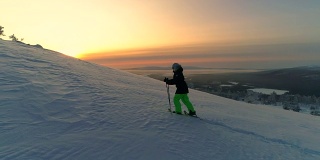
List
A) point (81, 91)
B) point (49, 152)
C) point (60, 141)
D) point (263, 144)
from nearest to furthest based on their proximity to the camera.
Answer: point (49, 152), point (60, 141), point (263, 144), point (81, 91)

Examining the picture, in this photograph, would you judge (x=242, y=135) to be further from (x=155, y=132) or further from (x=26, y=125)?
(x=26, y=125)

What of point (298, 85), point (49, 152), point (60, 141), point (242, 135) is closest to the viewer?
point (49, 152)

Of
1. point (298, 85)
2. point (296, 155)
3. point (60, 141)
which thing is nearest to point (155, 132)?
point (60, 141)

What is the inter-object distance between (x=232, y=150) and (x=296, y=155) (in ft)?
6.75

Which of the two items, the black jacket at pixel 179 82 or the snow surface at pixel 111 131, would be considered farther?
the black jacket at pixel 179 82

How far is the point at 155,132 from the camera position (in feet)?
26.4

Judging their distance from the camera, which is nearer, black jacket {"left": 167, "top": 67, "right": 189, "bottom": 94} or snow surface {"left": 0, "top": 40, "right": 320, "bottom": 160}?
snow surface {"left": 0, "top": 40, "right": 320, "bottom": 160}

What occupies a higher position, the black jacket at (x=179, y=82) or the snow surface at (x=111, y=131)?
the black jacket at (x=179, y=82)

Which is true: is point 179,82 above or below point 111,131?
above

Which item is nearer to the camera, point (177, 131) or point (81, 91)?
point (177, 131)

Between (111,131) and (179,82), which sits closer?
(111,131)

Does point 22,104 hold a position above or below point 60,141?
above

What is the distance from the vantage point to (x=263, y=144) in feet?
28.4

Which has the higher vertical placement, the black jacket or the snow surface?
the black jacket
